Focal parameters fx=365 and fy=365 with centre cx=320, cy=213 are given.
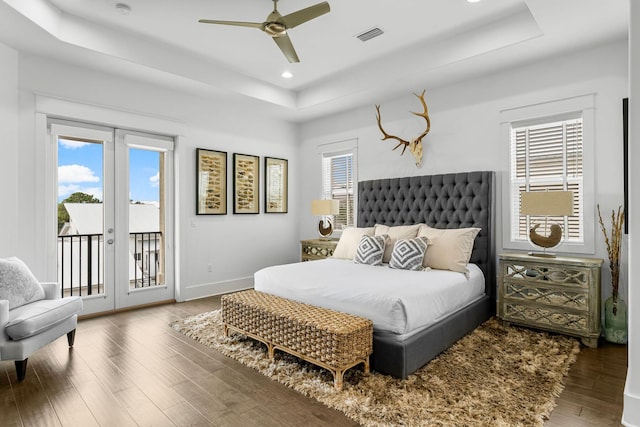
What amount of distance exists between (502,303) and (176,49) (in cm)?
455

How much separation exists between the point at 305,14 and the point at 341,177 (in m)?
3.36

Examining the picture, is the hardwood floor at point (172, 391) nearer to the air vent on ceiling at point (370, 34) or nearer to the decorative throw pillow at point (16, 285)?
the decorative throw pillow at point (16, 285)

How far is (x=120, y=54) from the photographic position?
12.5 feet

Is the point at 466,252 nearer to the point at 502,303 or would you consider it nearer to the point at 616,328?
the point at 502,303

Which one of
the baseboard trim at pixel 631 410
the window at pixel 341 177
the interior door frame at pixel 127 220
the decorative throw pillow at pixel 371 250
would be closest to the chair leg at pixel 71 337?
the interior door frame at pixel 127 220

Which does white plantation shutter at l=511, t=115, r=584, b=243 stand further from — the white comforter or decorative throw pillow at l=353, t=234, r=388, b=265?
decorative throw pillow at l=353, t=234, r=388, b=265

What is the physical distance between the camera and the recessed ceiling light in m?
3.26

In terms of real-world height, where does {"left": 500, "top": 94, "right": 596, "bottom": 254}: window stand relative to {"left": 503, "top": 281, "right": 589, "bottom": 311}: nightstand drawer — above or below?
Answer: above

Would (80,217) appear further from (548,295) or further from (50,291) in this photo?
(548,295)

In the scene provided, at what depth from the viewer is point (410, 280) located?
10.4 feet

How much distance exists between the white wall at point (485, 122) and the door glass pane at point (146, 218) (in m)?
2.48

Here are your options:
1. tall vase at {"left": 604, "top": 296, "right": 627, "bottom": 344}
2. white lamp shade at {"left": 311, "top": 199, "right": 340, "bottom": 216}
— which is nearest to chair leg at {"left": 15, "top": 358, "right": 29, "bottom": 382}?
white lamp shade at {"left": 311, "top": 199, "right": 340, "bottom": 216}

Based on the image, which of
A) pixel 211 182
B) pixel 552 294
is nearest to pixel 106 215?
pixel 211 182

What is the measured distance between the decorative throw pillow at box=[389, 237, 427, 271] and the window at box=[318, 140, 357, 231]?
1.86 metres
